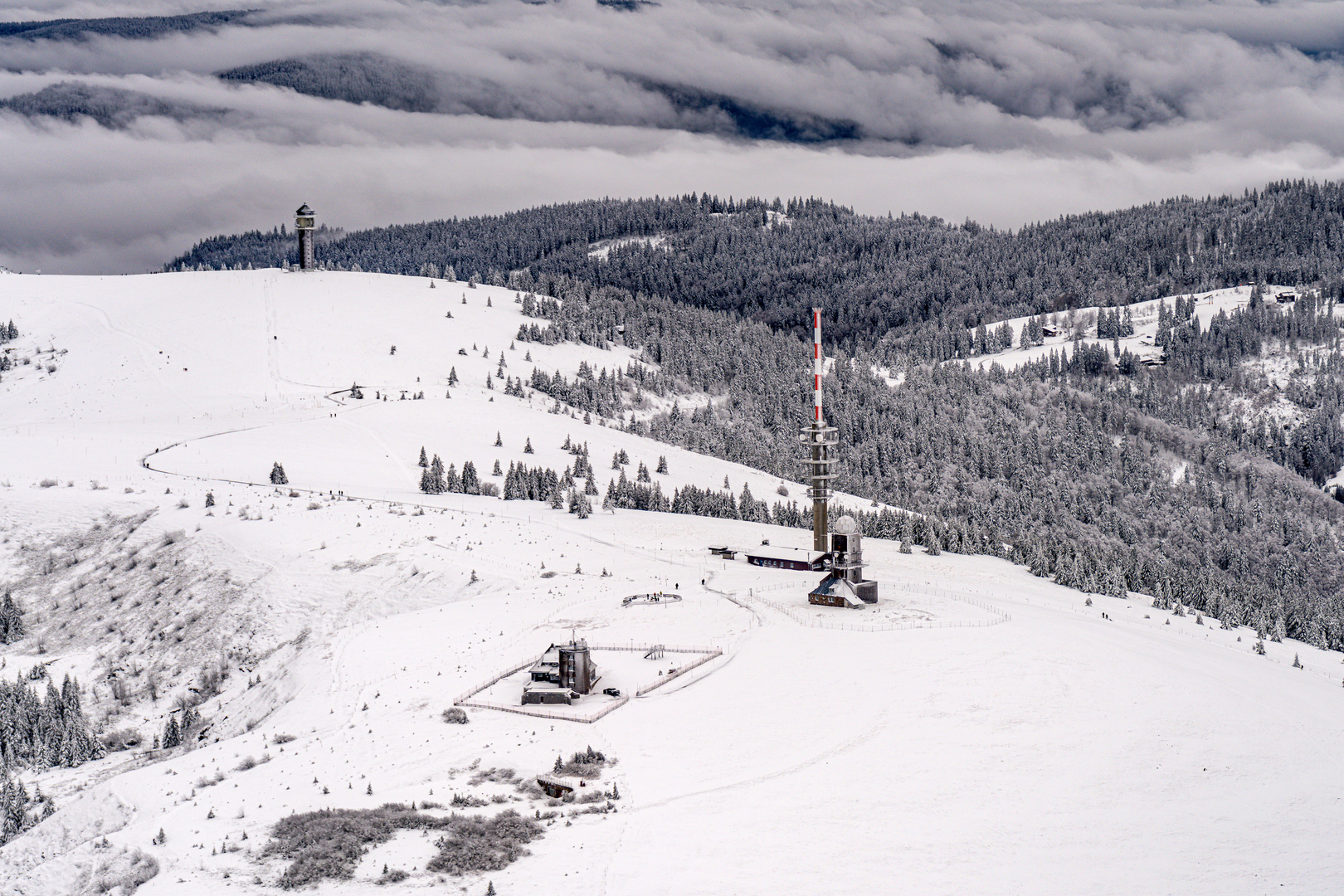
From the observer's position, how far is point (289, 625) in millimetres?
62562

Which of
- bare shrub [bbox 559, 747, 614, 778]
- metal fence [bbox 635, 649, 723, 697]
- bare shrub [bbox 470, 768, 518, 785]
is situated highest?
bare shrub [bbox 559, 747, 614, 778]

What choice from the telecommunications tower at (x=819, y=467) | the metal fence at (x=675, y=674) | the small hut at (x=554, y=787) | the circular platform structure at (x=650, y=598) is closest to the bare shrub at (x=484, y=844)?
the small hut at (x=554, y=787)

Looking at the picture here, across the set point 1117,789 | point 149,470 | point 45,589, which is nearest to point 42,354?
point 149,470

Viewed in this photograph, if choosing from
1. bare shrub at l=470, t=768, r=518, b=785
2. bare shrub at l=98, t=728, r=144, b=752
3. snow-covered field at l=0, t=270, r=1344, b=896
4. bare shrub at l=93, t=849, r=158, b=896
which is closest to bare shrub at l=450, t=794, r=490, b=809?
snow-covered field at l=0, t=270, r=1344, b=896

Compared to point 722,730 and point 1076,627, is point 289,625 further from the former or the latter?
point 1076,627

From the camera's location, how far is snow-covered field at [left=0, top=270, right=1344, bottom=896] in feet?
114

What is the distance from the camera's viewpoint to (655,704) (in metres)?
48.5

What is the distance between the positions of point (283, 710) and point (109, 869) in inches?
674

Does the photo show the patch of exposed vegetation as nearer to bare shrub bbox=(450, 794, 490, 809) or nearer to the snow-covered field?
the snow-covered field

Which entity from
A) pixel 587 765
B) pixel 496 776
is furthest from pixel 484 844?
pixel 587 765

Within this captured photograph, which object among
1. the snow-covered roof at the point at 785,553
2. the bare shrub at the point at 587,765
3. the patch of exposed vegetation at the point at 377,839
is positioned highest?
the patch of exposed vegetation at the point at 377,839

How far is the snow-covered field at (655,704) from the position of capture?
34.7 metres

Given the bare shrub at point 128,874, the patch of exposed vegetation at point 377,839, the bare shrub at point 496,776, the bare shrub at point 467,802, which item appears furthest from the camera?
the bare shrub at point 496,776

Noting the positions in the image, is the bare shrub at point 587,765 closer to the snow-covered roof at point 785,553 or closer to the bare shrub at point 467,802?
the bare shrub at point 467,802
